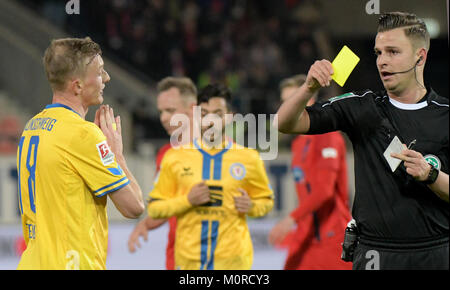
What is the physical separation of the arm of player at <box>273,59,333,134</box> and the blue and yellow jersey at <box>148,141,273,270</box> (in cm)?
179

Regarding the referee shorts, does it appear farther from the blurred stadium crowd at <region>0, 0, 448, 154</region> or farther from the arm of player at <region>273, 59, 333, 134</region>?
the blurred stadium crowd at <region>0, 0, 448, 154</region>

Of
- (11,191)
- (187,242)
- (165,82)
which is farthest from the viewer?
(11,191)

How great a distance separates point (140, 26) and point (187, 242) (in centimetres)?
867

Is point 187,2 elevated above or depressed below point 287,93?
above

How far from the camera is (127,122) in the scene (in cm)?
1124

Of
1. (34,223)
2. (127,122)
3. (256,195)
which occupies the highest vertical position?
(127,122)

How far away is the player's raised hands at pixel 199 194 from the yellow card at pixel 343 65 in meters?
→ 2.00

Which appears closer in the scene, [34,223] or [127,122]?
[34,223]

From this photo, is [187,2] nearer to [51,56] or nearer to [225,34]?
[225,34]

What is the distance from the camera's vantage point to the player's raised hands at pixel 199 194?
486 cm

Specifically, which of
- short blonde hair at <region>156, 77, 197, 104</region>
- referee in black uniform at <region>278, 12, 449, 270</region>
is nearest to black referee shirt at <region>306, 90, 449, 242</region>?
referee in black uniform at <region>278, 12, 449, 270</region>

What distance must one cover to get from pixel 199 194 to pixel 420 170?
2.13m

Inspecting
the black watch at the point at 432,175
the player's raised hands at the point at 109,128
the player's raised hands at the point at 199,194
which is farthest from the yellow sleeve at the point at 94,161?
the player's raised hands at the point at 199,194
